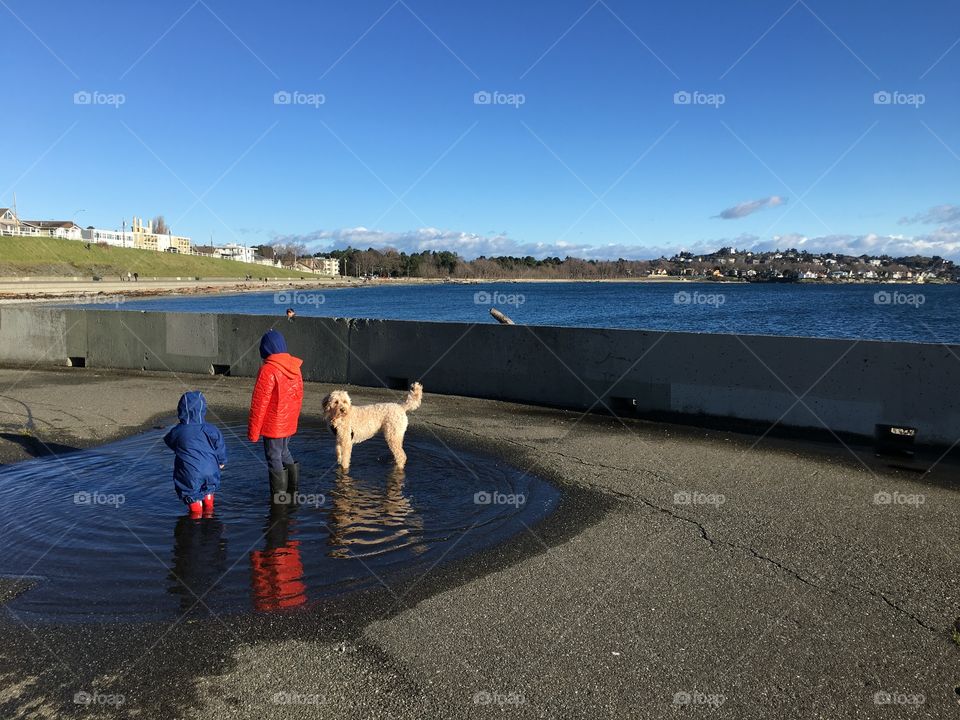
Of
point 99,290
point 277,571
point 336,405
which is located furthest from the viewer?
point 99,290

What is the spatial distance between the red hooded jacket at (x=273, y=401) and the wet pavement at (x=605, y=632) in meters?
0.86

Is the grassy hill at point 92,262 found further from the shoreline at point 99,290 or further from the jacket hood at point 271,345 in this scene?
the jacket hood at point 271,345

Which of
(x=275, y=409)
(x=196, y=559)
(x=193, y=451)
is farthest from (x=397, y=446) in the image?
(x=196, y=559)

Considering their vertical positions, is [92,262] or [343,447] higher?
[92,262]

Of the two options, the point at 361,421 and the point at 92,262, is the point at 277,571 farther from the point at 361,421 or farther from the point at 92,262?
the point at 92,262

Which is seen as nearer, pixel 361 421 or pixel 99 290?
pixel 361 421

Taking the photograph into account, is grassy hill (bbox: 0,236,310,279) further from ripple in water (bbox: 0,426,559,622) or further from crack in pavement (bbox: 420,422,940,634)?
crack in pavement (bbox: 420,422,940,634)

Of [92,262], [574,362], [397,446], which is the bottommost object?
[397,446]

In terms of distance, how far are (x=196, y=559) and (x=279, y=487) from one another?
56.0 inches

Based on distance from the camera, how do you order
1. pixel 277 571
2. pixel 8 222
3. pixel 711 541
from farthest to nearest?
pixel 8 222 → pixel 711 541 → pixel 277 571

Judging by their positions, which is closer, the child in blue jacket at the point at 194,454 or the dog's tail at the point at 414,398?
the child in blue jacket at the point at 194,454

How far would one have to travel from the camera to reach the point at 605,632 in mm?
4070

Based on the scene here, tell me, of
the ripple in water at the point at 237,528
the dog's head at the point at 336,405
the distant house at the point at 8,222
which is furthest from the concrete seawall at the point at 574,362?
the distant house at the point at 8,222

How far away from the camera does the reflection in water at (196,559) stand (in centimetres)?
477
